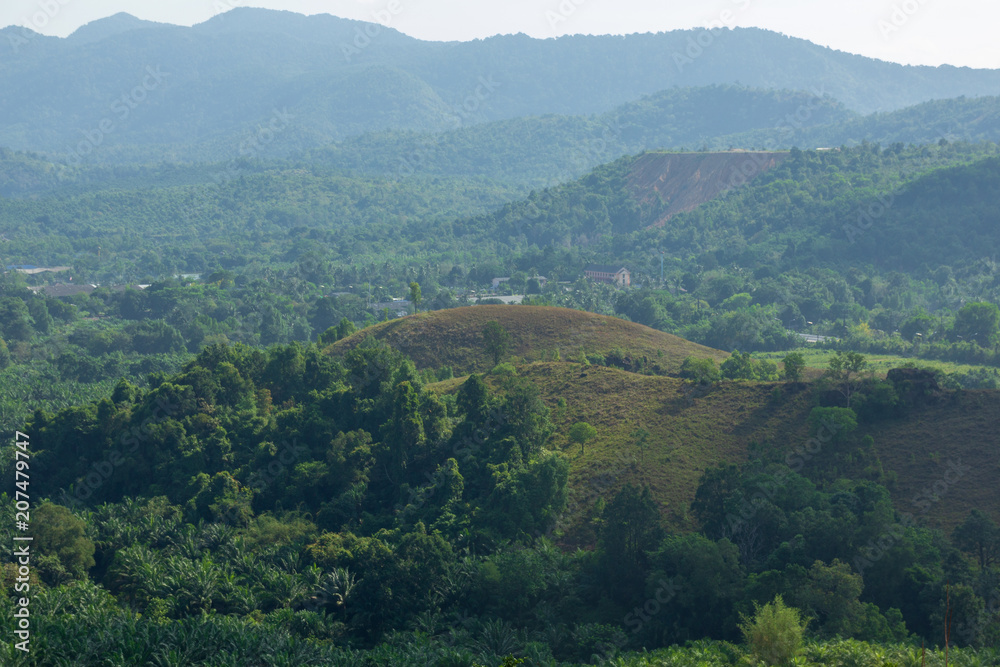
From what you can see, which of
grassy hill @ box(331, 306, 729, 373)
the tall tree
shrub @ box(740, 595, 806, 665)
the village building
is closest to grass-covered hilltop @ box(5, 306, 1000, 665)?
the tall tree

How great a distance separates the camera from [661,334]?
261 ft

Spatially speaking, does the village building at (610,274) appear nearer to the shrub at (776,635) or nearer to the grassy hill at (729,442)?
the grassy hill at (729,442)

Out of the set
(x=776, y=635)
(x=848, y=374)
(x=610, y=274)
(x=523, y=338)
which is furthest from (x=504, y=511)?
(x=610, y=274)

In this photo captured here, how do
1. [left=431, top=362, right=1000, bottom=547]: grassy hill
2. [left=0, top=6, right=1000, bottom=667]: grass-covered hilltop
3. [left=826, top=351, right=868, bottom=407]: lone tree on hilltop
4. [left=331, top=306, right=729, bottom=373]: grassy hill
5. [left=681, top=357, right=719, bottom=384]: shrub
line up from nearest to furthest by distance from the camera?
[left=0, top=6, right=1000, bottom=667]: grass-covered hilltop
[left=431, top=362, right=1000, bottom=547]: grassy hill
[left=826, top=351, right=868, bottom=407]: lone tree on hilltop
[left=681, top=357, right=719, bottom=384]: shrub
[left=331, top=306, right=729, bottom=373]: grassy hill

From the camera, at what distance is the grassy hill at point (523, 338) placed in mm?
72562

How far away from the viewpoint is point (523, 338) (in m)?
74.4

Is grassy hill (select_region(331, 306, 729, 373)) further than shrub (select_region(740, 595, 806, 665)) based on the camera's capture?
Yes

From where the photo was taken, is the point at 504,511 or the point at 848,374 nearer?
the point at 504,511

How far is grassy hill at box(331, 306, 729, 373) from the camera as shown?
72.6 metres

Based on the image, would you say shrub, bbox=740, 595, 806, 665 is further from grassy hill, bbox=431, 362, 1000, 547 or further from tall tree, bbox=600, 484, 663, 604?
grassy hill, bbox=431, 362, 1000, 547

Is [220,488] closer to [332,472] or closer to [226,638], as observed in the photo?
[332,472]

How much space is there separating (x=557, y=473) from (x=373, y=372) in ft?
53.9

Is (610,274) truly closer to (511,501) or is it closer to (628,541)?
(511,501)

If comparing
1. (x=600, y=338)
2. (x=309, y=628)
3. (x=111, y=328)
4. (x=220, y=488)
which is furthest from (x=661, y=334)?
(x=111, y=328)
